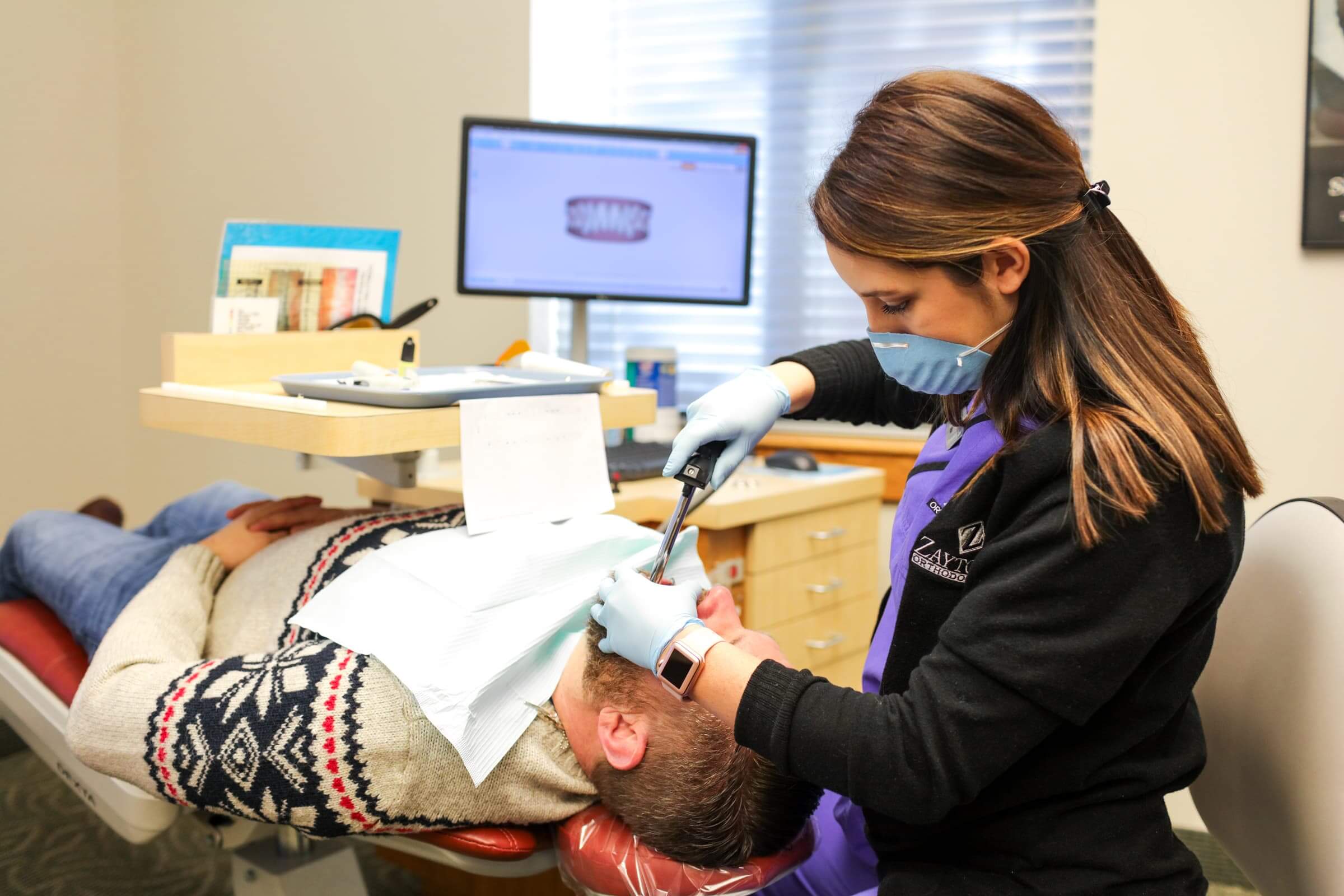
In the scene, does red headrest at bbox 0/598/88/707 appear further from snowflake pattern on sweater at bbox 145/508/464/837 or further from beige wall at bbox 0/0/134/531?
beige wall at bbox 0/0/134/531

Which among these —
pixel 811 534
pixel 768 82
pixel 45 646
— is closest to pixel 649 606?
pixel 45 646

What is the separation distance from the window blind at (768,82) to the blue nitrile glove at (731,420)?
145 cm

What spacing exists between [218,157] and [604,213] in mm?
1218

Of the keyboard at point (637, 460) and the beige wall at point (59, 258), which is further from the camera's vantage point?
the beige wall at point (59, 258)

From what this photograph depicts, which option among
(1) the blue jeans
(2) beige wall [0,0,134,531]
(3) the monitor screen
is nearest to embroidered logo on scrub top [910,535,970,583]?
(1) the blue jeans

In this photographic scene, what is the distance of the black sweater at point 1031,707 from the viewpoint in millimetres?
753

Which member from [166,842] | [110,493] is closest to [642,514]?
[166,842]

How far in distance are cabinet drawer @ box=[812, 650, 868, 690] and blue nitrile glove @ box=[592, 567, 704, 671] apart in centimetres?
110

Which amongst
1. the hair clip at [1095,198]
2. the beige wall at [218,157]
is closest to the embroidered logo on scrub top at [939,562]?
the hair clip at [1095,198]

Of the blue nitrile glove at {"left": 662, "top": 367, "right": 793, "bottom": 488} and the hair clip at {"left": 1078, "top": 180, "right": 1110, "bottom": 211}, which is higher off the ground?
the hair clip at {"left": 1078, "top": 180, "right": 1110, "bottom": 211}

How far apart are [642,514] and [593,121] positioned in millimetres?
1549

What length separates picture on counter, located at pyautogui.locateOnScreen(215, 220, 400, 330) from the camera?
1419mm

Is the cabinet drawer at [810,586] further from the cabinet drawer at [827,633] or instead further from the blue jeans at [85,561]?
Result: the blue jeans at [85,561]

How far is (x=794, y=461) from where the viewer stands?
2.12 metres
